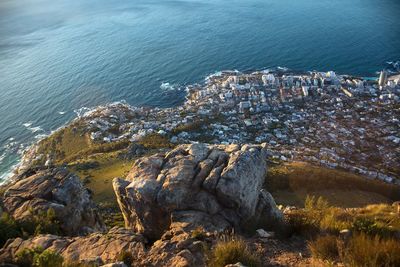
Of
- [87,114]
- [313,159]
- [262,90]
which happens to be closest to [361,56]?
[262,90]

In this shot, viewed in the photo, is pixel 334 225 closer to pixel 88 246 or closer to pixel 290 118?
pixel 88 246

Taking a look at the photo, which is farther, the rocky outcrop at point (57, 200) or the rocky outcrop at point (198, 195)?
the rocky outcrop at point (57, 200)

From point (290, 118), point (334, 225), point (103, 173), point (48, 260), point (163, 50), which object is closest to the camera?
point (48, 260)

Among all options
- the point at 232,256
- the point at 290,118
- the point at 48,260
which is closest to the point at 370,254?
the point at 232,256

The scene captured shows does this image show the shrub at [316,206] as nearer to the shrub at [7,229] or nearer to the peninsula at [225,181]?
the peninsula at [225,181]

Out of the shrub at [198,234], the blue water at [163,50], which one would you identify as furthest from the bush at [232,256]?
the blue water at [163,50]

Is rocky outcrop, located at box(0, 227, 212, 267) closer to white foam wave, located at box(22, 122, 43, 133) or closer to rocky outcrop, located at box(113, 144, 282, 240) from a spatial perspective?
rocky outcrop, located at box(113, 144, 282, 240)
